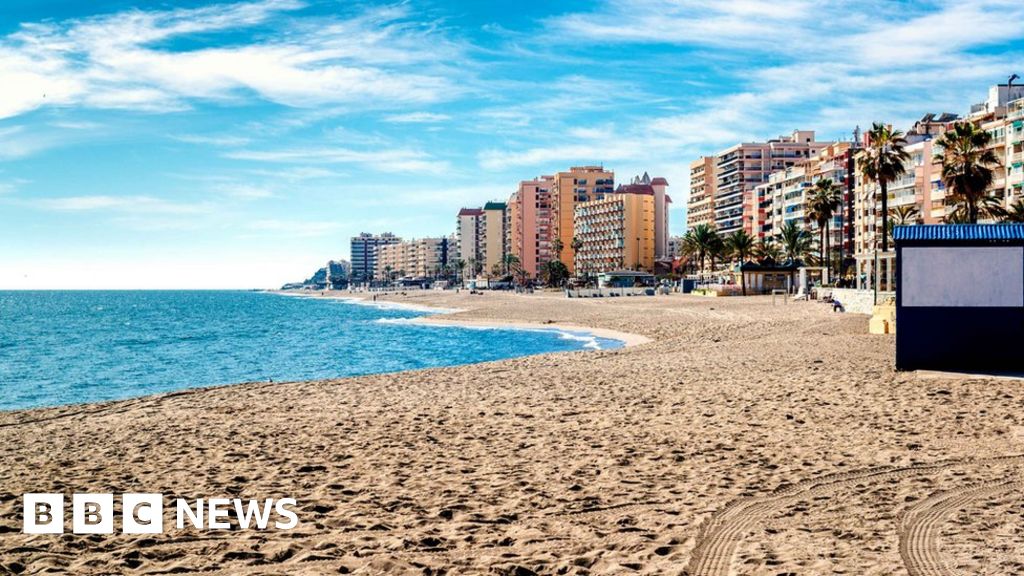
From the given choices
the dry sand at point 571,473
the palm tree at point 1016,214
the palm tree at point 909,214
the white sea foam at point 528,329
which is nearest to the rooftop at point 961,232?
the dry sand at point 571,473

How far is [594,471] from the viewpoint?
10359 mm

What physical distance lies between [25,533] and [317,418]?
282 inches

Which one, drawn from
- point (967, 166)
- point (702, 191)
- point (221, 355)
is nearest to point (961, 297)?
point (967, 166)

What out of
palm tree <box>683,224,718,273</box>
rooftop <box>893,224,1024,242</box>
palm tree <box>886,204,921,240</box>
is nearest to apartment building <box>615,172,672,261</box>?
palm tree <box>683,224,718,273</box>

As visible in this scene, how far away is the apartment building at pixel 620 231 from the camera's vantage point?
184 metres

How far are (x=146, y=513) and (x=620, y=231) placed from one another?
17753 centimetres

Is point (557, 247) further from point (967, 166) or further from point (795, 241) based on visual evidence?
point (967, 166)

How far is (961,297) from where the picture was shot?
1872cm

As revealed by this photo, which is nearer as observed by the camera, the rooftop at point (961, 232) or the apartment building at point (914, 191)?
the rooftop at point (961, 232)

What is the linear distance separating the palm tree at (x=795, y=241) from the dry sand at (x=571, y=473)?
91691 mm

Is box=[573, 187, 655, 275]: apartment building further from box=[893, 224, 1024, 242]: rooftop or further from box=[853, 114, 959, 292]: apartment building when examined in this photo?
box=[893, 224, 1024, 242]: rooftop

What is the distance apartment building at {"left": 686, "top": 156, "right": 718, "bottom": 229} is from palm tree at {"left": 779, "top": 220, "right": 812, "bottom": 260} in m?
50.7

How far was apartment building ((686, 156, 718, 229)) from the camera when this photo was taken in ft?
566

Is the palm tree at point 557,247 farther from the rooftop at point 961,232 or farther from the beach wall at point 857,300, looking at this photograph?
the rooftop at point 961,232
